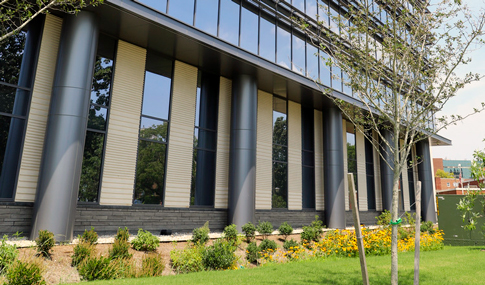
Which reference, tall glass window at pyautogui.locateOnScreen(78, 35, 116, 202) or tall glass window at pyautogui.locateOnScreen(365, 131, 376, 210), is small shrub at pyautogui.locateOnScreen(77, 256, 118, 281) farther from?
tall glass window at pyautogui.locateOnScreen(365, 131, 376, 210)

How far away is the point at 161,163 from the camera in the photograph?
1477 centimetres

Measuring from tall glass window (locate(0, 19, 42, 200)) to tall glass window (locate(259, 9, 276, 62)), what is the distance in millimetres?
10194

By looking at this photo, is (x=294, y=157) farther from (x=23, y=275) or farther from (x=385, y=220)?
(x=23, y=275)

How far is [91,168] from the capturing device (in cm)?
1275

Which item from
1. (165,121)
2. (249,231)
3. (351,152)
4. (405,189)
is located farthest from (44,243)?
(405,189)

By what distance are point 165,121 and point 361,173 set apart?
17.9 meters

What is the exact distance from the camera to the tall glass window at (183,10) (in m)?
13.5

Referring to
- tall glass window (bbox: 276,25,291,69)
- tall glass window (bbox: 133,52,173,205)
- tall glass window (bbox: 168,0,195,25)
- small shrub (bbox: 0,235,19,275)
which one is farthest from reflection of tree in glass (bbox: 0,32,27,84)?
tall glass window (bbox: 276,25,291,69)

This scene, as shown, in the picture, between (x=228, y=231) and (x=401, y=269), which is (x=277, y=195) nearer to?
(x=228, y=231)

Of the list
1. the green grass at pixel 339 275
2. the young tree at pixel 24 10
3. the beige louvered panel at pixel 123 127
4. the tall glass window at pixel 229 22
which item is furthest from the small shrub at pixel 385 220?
the young tree at pixel 24 10

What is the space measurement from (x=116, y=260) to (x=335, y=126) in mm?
17074

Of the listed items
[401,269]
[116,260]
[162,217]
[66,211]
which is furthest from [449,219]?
[66,211]

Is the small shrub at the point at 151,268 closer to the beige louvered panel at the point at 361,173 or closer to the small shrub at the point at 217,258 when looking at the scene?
the small shrub at the point at 217,258

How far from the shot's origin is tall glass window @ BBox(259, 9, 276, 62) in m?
17.3
